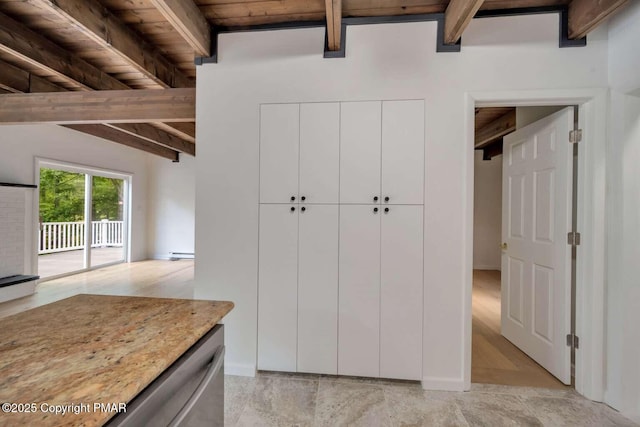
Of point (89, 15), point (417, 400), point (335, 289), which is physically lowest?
point (417, 400)

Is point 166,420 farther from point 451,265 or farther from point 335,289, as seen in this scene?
point 451,265

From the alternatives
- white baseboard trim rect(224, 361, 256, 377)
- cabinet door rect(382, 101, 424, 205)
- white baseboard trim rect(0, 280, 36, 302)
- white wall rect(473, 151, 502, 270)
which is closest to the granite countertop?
A: white baseboard trim rect(224, 361, 256, 377)

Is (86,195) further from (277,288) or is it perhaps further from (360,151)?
(360,151)

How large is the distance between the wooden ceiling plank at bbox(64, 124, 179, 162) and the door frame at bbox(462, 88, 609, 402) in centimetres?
581

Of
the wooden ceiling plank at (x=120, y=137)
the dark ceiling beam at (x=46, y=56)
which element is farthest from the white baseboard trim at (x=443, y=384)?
the wooden ceiling plank at (x=120, y=137)

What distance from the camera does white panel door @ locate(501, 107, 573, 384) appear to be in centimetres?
199

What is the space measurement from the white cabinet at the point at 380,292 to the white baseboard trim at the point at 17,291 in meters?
4.59

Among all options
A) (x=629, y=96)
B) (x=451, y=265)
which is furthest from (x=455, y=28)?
(x=451, y=265)

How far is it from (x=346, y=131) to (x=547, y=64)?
1498 mm

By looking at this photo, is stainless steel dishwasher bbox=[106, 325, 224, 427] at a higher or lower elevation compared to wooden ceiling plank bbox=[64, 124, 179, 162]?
lower

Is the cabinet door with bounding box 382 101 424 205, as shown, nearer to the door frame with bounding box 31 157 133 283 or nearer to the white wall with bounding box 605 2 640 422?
the white wall with bounding box 605 2 640 422

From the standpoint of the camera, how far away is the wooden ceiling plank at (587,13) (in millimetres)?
1582

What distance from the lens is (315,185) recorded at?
204 cm

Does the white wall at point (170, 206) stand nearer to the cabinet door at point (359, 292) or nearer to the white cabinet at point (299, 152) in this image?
the white cabinet at point (299, 152)
